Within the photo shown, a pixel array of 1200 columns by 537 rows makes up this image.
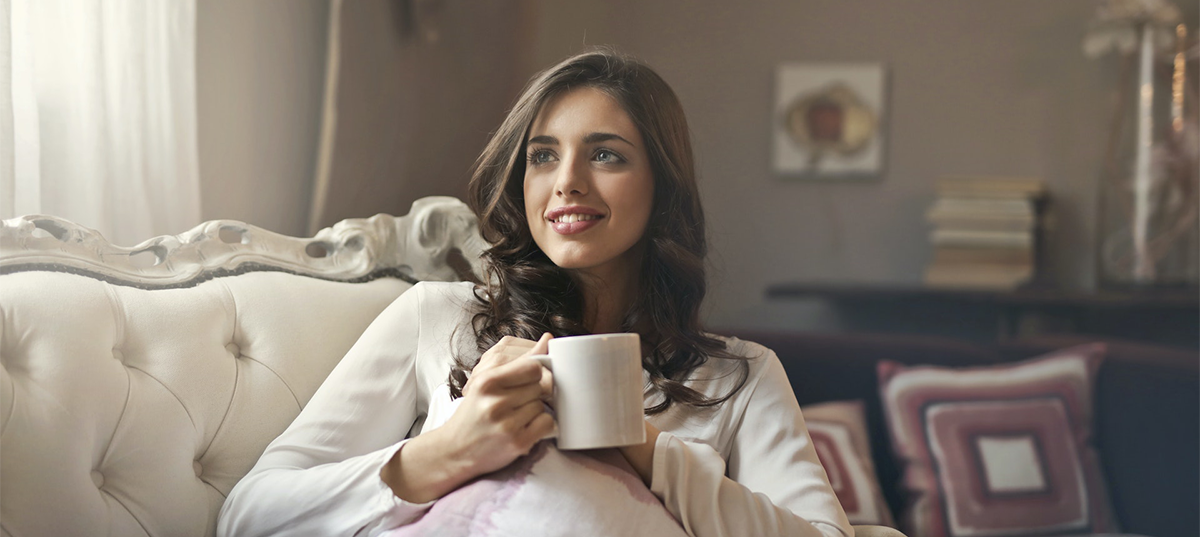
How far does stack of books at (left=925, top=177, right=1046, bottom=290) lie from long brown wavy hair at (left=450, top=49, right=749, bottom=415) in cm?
156

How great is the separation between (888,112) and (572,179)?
6.27 ft

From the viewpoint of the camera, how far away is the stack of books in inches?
96.3

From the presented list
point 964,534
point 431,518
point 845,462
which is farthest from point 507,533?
point 964,534

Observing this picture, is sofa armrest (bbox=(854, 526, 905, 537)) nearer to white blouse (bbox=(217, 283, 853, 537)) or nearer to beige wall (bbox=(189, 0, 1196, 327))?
white blouse (bbox=(217, 283, 853, 537))

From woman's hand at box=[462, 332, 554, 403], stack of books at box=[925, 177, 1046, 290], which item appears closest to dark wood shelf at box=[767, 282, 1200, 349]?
stack of books at box=[925, 177, 1046, 290]

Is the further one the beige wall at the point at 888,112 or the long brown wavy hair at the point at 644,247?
the beige wall at the point at 888,112

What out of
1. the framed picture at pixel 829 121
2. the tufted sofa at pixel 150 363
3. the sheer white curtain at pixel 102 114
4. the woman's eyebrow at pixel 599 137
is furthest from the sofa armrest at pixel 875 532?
the framed picture at pixel 829 121

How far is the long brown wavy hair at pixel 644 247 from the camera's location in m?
1.10

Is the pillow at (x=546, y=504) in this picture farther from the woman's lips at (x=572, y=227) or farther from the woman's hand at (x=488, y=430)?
the woman's lips at (x=572, y=227)

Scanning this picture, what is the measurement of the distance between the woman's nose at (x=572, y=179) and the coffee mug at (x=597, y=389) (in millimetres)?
352

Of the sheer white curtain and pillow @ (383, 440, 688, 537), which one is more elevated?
the sheer white curtain

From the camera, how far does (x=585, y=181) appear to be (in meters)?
1.08

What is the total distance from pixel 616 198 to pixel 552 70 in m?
0.20

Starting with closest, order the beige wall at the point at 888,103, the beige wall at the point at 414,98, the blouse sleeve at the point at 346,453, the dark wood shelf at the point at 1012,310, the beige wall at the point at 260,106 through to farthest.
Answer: the blouse sleeve at the point at 346,453
the beige wall at the point at 260,106
the beige wall at the point at 414,98
the dark wood shelf at the point at 1012,310
the beige wall at the point at 888,103
